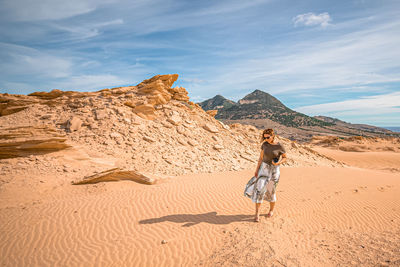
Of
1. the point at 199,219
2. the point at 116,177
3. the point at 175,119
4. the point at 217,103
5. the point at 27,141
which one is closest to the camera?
the point at 199,219

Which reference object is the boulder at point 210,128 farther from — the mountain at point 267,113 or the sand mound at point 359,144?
the mountain at point 267,113

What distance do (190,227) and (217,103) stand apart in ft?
350

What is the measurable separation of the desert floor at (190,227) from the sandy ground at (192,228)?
0.02 metres

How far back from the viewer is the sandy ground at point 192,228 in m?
3.82

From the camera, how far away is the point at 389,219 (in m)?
5.34

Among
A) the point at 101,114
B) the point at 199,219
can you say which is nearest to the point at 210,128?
the point at 101,114

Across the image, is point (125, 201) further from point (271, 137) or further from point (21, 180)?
point (271, 137)

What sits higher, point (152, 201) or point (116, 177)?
point (116, 177)

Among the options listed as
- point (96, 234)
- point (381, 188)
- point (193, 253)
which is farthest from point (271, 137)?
point (381, 188)

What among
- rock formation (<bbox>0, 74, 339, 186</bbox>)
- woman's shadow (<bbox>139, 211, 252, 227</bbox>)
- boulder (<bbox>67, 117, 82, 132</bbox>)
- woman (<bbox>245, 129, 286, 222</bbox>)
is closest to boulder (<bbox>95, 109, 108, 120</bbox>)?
rock formation (<bbox>0, 74, 339, 186</bbox>)

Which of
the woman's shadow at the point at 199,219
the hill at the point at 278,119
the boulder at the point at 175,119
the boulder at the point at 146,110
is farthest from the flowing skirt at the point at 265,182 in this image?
the hill at the point at 278,119

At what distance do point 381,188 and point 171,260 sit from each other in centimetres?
902

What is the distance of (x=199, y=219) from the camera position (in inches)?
211

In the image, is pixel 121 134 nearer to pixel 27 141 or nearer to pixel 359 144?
pixel 27 141
